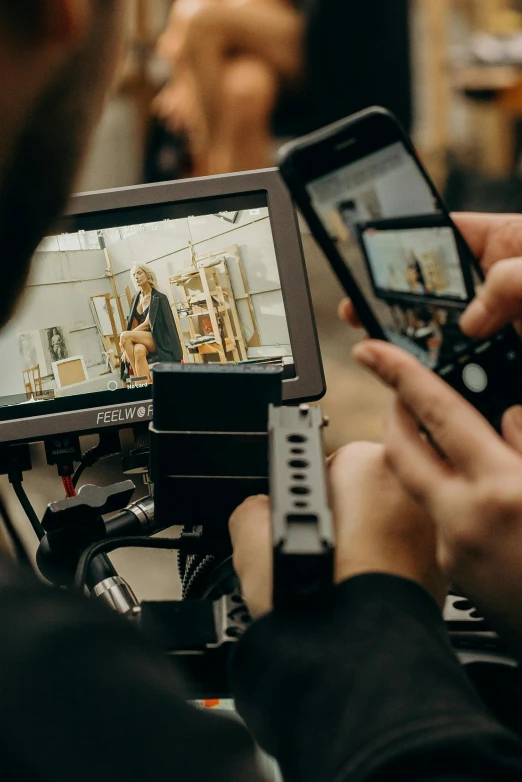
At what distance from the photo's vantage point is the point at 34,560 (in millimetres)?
716

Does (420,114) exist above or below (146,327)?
above

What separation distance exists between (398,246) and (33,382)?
0.35m

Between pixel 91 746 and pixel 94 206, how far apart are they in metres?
0.57

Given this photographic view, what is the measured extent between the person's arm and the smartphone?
6.5 inches

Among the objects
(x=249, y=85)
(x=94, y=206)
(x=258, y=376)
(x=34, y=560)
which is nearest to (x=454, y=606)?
(x=258, y=376)

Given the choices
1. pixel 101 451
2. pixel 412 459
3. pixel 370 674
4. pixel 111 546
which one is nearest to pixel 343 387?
pixel 101 451

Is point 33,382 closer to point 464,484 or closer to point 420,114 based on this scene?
point 464,484

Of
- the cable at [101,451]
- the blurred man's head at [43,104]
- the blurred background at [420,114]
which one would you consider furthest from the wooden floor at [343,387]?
the blurred man's head at [43,104]

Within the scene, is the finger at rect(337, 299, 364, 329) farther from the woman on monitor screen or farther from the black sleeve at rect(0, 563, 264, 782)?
the black sleeve at rect(0, 563, 264, 782)

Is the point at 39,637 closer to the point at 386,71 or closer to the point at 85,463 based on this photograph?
the point at 85,463

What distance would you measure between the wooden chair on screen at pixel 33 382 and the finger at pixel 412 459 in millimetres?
363

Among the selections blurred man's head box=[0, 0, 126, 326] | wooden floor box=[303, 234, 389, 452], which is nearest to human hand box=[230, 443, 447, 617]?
blurred man's head box=[0, 0, 126, 326]

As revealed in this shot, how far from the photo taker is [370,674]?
41 centimetres

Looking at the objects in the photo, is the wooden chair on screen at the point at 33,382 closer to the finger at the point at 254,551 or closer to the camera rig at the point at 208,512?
the camera rig at the point at 208,512
